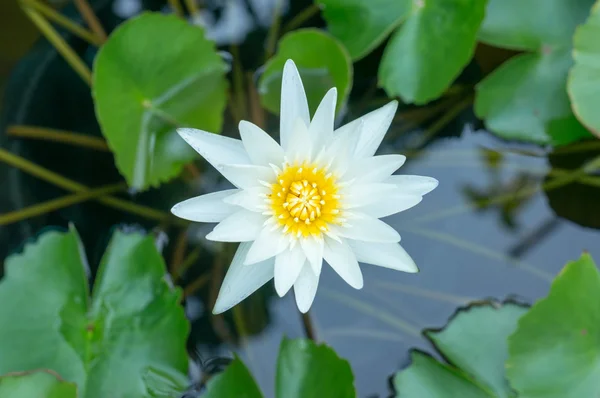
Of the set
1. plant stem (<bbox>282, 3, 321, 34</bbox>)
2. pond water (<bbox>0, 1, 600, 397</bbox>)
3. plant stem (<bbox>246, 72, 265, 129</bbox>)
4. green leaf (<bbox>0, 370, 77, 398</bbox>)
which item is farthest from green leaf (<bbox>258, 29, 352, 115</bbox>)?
green leaf (<bbox>0, 370, 77, 398</bbox>)

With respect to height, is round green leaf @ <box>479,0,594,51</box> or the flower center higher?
round green leaf @ <box>479,0,594,51</box>

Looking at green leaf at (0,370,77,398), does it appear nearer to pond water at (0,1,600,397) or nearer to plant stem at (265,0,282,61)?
pond water at (0,1,600,397)

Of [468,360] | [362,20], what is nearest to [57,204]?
[362,20]

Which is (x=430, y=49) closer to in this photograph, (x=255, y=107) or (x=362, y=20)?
(x=362, y=20)

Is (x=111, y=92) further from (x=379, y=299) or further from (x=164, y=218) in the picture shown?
(x=379, y=299)

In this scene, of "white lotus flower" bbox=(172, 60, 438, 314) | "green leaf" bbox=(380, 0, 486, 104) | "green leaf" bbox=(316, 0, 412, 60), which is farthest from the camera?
"green leaf" bbox=(316, 0, 412, 60)

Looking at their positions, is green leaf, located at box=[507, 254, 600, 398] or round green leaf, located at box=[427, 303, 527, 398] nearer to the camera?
green leaf, located at box=[507, 254, 600, 398]

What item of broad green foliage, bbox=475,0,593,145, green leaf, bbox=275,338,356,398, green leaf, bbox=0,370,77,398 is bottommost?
green leaf, bbox=275,338,356,398

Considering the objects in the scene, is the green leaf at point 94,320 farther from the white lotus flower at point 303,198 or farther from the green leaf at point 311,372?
the white lotus flower at point 303,198
